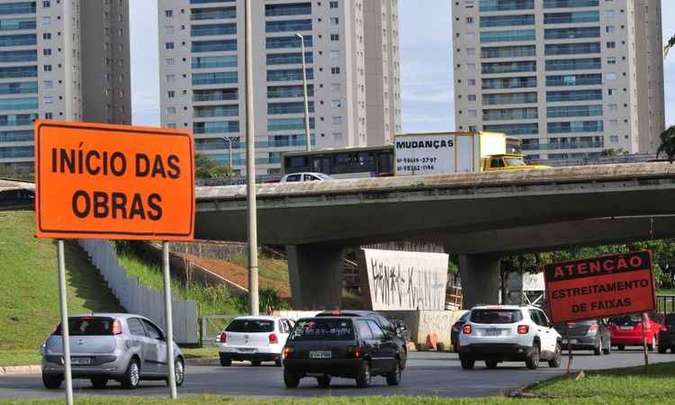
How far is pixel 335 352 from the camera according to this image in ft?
91.0

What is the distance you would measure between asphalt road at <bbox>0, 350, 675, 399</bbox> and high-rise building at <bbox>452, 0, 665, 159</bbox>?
5544 inches

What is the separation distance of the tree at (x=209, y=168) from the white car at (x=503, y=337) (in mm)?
111872

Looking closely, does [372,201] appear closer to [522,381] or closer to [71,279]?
[71,279]

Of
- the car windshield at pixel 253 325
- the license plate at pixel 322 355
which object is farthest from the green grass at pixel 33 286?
the license plate at pixel 322 355

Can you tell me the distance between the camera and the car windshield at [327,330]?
92.0 ft

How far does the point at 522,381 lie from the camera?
96.0 feet

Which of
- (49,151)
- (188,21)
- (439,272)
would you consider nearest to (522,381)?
(49,151)

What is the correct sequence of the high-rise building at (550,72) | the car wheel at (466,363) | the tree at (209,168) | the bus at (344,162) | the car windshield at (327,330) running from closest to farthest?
the car windshield at (327,330) → the car wheel at (466,363) → the bus at (344,162) → the tree at (209,168) → the high-rise building at (550,72)

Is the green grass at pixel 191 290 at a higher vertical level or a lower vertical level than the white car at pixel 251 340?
higher

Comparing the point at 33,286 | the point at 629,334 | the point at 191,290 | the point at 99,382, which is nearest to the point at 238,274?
the point at 191,290

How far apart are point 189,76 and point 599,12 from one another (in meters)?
49.3

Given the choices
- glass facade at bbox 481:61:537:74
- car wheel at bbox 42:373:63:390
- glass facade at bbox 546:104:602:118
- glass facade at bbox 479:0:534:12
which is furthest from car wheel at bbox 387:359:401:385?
glass facade at bbox 546:104:602:118

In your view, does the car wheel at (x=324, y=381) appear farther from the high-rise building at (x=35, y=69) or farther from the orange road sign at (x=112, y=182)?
the high-rise building at (x=35, y=69)

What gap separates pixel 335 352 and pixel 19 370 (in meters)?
10.8
